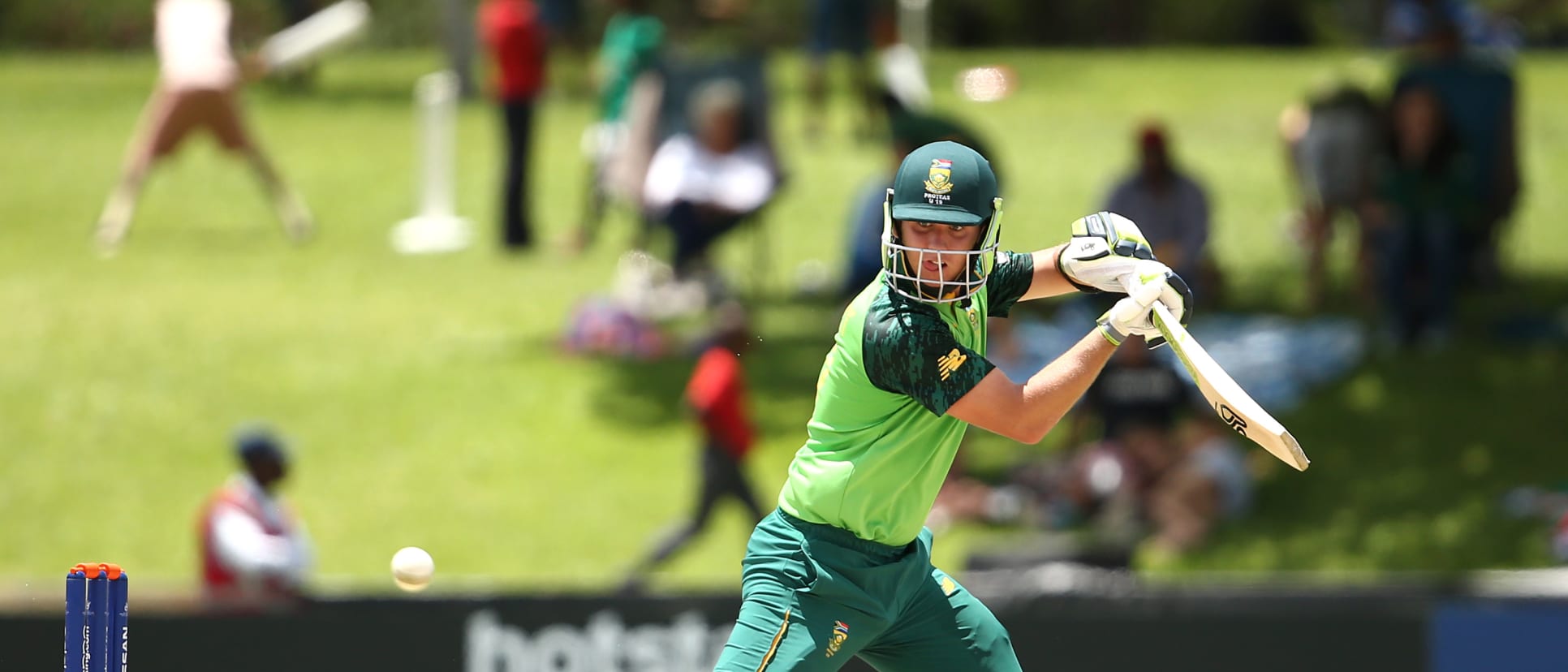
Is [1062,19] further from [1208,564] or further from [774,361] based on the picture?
[1208,564]

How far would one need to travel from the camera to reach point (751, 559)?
5.07 meters

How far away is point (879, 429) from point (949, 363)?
337 mm

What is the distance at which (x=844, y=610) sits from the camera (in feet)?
16.3

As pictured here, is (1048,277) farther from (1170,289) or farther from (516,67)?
(516,67)

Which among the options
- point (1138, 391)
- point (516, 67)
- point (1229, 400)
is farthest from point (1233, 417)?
point (516, 67)

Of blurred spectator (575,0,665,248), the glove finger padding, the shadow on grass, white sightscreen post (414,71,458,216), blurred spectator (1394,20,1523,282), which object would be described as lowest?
the glove finger padding

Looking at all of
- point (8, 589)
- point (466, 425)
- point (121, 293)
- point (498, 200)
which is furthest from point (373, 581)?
point (498, 200)

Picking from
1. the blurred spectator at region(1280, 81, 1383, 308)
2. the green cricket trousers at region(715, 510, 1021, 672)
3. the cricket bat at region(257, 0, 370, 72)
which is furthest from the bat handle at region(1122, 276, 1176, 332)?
the cricket bat at region(257, 0, 370, 72)

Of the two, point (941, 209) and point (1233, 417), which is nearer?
point (1233, 417)

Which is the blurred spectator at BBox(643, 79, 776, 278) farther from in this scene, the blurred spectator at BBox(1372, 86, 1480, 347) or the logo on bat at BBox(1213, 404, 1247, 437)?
the logo on bat at BBox(1213, 404, 1247, 437)

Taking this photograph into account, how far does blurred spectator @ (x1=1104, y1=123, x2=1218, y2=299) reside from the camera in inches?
470

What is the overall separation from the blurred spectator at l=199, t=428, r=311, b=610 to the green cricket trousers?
15.7 ft

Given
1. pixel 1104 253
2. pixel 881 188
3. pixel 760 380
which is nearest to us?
pixel 1104 253

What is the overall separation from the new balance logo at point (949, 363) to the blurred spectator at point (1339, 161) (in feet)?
28.8
